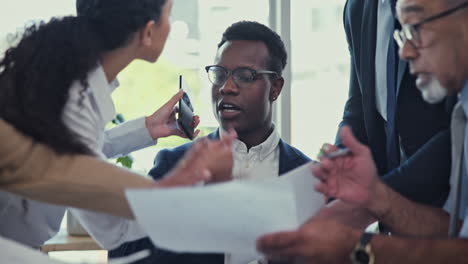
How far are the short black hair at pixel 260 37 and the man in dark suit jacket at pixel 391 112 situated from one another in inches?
17.8

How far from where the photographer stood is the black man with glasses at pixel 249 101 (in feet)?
8.00

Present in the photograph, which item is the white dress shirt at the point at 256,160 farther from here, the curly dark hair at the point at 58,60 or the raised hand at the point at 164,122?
the curly dark hair at the point at 58,60

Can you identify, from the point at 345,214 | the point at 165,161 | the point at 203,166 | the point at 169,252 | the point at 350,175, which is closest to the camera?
the point at 203,166

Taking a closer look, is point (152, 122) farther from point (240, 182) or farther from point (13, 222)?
point (240, 182)

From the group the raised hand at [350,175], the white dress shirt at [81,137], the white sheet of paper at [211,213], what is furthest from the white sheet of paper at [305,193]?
the white dress shirt at [81,137]

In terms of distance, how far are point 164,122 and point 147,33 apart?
0.62m

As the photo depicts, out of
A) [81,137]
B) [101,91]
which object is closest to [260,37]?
[101,91]

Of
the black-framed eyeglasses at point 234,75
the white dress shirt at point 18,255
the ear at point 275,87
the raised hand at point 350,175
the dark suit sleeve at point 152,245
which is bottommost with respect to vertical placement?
the dark suit sleeve at point 152,245

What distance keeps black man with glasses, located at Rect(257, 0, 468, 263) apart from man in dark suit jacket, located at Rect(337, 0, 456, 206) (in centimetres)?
7

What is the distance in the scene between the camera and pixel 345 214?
1.92 meters

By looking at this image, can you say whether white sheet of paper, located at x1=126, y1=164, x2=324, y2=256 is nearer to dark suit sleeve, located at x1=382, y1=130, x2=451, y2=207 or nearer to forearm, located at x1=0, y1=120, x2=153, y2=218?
forearm, located at x1=0, y1=120, x2=153, y2=218

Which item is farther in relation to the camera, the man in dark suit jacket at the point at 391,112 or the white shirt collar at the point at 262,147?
the white shirt collar at the point at 262,147

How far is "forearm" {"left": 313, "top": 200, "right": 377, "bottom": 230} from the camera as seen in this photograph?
1.87 meters

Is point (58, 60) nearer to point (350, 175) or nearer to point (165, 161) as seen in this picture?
point (350, 175)
